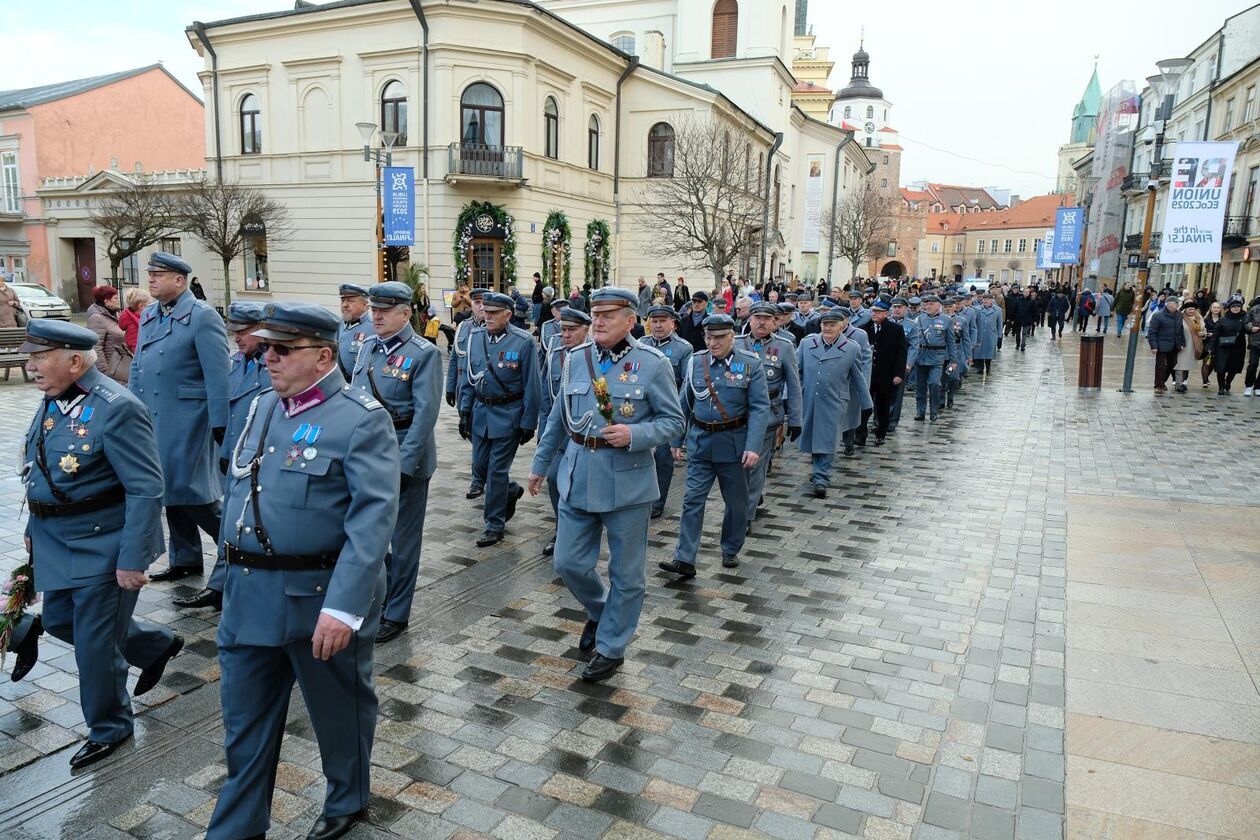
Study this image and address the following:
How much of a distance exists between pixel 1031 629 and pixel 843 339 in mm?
4874

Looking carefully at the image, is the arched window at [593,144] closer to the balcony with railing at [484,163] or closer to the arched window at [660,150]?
the arched window at [660,150]

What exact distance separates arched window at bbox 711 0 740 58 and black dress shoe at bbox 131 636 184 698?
4481 cm

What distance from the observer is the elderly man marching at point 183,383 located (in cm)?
576

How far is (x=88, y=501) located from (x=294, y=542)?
4.61ft

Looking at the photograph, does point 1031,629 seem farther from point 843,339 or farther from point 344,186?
point 344,186

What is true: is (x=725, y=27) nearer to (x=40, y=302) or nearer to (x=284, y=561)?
(x=40, y=302)

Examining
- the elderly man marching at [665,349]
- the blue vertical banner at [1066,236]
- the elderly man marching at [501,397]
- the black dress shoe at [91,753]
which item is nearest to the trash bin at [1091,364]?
the elderly man marching at [665,349]

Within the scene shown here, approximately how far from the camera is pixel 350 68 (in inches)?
1110

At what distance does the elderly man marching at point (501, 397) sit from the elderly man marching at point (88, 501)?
141 inches

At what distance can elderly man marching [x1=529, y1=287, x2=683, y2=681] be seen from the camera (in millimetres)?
4859

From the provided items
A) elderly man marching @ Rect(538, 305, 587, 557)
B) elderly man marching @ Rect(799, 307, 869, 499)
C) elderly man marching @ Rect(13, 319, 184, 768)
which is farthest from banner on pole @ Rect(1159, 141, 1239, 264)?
elderly man marching @ Rect(13, 319, 184, 768)

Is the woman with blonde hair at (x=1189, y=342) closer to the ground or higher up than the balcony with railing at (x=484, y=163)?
closer to the ground

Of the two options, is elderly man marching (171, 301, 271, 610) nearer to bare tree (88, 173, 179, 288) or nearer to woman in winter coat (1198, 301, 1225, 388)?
woman in winter coat (1198, 301, 1225, 388)

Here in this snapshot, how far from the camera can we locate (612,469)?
4852mm
